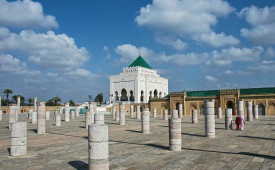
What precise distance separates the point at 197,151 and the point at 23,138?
18.1 feet

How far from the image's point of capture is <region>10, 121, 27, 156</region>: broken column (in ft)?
24.1

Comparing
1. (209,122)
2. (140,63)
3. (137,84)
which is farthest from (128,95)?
(209,122)

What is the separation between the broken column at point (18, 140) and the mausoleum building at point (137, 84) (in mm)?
44918

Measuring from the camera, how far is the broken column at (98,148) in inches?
200

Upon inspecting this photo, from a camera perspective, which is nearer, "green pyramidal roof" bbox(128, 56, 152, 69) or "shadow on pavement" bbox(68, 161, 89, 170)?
"shadow on pavement" bbox(68, 161, 89, 170)

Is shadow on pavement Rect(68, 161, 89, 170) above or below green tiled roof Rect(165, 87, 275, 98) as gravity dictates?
below

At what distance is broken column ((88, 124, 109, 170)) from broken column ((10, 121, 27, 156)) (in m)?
3.37

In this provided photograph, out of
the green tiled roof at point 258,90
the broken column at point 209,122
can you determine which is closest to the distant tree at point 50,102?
the green tiled roof at point 258,90

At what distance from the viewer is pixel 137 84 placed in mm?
52438

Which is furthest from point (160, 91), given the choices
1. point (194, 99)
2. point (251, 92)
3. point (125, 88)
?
point (251, 92)

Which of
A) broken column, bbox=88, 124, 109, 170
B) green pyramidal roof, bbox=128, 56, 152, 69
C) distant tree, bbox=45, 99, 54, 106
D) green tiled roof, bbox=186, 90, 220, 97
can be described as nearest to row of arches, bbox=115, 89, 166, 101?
green pyramidal roof, bbox=128, 56, 152, 69

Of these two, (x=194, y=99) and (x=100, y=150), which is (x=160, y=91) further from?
(x=100, y=150)

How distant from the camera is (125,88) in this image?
54.8m

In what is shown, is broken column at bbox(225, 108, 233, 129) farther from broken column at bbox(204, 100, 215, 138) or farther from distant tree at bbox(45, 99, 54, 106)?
distant tree at bbox(45, 99, 54, 106)
